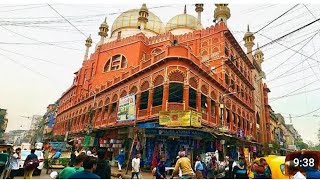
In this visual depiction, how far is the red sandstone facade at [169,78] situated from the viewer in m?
19.8

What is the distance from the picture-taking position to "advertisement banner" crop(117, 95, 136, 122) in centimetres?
1944

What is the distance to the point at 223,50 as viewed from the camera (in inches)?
1015

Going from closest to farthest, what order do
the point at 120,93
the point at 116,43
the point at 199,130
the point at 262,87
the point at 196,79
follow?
1. the point at 199,130
2. the point at 196,79
3. the point at 120,93
4. the point at 116,43
5. the point at 262,87

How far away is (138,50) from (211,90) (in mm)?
11043

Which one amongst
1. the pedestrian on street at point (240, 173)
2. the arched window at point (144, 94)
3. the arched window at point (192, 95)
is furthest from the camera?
the arched window at point (144, 94)

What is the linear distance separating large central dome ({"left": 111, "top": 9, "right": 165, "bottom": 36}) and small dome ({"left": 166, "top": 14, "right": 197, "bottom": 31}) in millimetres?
1700

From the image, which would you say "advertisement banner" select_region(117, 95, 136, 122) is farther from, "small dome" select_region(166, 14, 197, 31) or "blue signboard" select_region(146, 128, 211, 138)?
"small dome" select_region(166, 14, 197, 31)

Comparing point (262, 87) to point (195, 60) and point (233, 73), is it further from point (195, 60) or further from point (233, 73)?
→ point (195, 60)

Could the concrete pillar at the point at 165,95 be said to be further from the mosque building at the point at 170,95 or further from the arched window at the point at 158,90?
the arched window at the point at 158,90

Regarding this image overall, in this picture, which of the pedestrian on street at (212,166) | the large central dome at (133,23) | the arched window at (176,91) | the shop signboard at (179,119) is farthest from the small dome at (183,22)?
the pedestrian on street at (212,166)

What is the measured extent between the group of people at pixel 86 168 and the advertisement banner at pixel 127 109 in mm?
13608

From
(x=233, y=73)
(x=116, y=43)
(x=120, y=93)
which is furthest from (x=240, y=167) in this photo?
(x=116, y=43)

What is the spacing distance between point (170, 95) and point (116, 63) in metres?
13.0

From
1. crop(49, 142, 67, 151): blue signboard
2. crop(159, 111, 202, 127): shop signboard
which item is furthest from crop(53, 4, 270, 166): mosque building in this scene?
crop(49, 142, 67, 151): blue signboard
